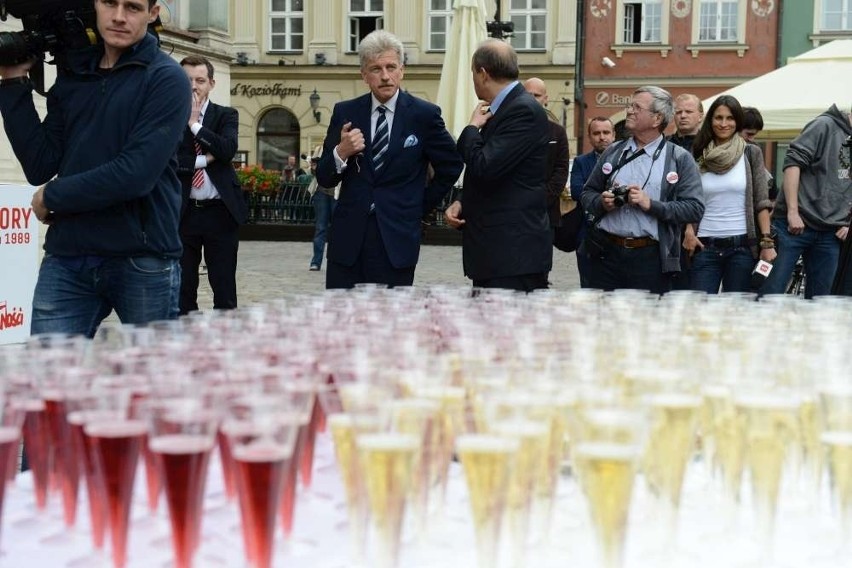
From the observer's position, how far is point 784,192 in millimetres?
6891

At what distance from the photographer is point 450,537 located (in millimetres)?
1561

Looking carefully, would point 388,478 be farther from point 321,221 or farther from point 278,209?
point 278,209

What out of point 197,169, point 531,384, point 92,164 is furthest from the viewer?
point 197,169

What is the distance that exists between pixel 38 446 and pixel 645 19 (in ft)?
99.4

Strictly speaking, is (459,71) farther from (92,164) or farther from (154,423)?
(154,423)

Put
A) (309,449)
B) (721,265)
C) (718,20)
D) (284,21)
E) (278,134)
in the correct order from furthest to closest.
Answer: (278,134)
(284,21)
(718,20)
(721,265)
(309,449)

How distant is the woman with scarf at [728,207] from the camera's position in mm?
6289

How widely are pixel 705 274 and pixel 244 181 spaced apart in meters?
15.0

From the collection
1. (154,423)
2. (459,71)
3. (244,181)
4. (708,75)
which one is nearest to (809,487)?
(154,423)

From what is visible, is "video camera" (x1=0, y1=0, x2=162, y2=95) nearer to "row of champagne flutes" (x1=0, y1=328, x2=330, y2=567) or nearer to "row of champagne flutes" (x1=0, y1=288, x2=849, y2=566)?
"row of champagne flutes" (x1=0, y1=288, x2=849, y2=566)

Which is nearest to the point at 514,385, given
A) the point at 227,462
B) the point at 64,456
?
the point at 227,462

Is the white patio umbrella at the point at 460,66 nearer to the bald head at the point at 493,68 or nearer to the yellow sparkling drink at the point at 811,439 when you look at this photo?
the bald head at the point at 493,68

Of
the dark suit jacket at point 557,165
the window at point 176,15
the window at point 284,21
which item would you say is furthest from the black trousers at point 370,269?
the window at point 284,21

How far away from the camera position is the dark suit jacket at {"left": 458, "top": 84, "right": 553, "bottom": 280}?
4.68 meters
